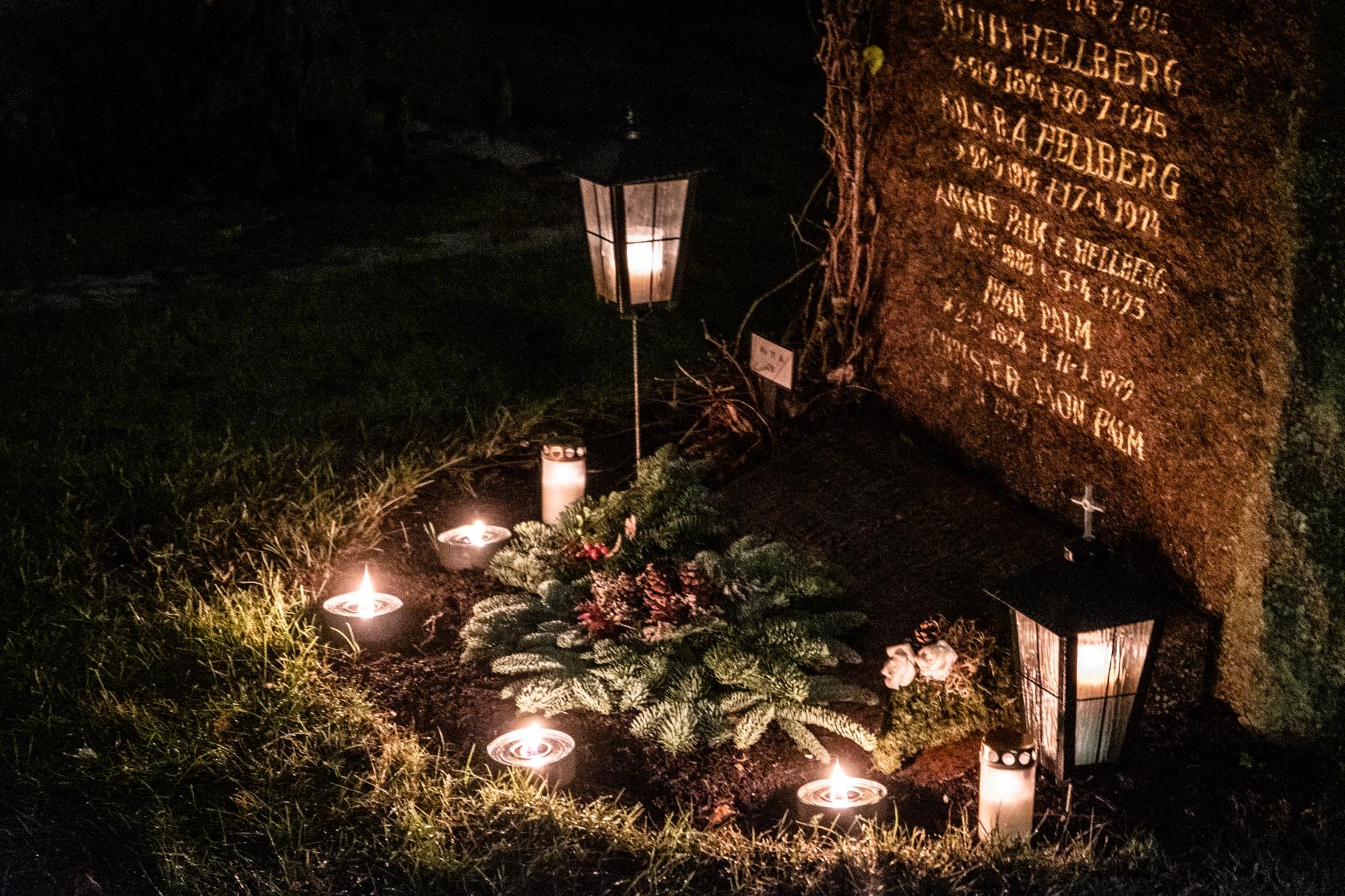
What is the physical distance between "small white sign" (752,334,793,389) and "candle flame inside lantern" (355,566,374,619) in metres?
1.85

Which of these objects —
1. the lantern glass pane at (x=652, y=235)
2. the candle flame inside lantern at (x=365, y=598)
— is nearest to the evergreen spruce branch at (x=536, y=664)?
the candle flame inside lantern at (x=365, y=598)

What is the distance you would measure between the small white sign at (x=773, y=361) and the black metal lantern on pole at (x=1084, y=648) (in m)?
2.12

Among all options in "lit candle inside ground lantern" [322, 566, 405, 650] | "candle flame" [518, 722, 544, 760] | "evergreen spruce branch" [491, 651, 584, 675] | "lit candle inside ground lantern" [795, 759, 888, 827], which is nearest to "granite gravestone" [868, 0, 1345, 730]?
"lit candle inside ground lantern" [795, 759, 888, 827]

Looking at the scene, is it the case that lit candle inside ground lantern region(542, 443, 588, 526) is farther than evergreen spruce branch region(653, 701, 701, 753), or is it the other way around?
lit candle inside ground lantern region(542, 443, 588, 526)

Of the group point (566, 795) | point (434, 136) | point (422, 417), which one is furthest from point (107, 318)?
point (566, 795)

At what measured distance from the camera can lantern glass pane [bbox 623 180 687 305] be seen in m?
5.45

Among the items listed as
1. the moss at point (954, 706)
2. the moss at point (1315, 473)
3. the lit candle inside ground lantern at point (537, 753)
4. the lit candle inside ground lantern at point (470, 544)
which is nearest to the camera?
the moss at point (1315, 473)

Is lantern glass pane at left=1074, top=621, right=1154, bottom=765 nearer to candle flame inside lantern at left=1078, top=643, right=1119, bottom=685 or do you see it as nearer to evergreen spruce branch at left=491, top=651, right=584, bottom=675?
candle flame inside lantern at left=1078, top=643, right=1119, bottom=685

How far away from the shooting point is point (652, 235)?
5.58 m

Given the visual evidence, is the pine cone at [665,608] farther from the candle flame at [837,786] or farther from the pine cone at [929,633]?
the candle flame at [837,786]

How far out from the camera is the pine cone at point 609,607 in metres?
4.93

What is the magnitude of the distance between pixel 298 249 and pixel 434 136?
116 inches

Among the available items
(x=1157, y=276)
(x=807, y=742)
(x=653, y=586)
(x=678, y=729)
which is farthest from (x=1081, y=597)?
(x=653, y=586)

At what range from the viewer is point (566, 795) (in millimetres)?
4277
